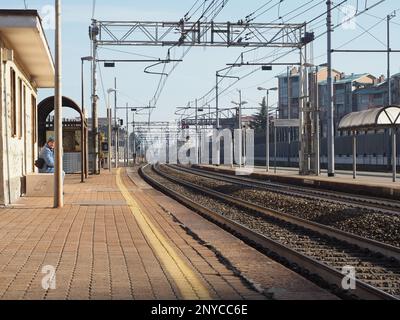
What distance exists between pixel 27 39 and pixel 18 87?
10.2ft

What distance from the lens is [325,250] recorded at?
12227 millimetres

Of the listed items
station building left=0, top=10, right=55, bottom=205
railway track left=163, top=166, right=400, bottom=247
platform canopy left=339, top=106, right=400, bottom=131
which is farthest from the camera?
platform canopy left=339, top=106, right=400, bottom=131

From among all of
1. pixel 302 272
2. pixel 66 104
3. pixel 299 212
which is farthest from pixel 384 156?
pixel 302 272

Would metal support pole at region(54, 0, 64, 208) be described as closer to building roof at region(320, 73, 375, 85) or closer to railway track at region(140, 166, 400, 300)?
railway track at region(140, 166, 400, 300)

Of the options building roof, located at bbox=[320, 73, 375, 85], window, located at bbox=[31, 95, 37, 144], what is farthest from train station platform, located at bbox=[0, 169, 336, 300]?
building roof, located at bbox=[320, 73, 375, 85]

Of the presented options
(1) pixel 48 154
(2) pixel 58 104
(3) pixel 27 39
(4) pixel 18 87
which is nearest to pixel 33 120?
(4) pixel 18 87

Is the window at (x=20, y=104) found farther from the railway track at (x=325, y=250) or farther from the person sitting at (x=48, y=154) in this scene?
the railway track at (x=325, y=250)

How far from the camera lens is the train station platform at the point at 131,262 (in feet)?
25.2

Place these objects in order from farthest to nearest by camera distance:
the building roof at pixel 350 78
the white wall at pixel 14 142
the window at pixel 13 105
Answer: the building roof at pixel 350 78, the window at pixel 13 105, the white wall at pixel 14 142

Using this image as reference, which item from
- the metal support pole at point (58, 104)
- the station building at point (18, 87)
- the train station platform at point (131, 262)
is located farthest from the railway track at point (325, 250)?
the station building at point (18, 87)

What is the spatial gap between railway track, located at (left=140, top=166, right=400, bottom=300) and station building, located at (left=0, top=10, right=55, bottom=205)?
5490 mm

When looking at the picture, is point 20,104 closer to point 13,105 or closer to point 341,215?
point 13,105

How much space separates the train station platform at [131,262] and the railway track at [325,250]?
437 millimetres

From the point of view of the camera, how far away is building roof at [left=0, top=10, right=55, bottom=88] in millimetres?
16922
